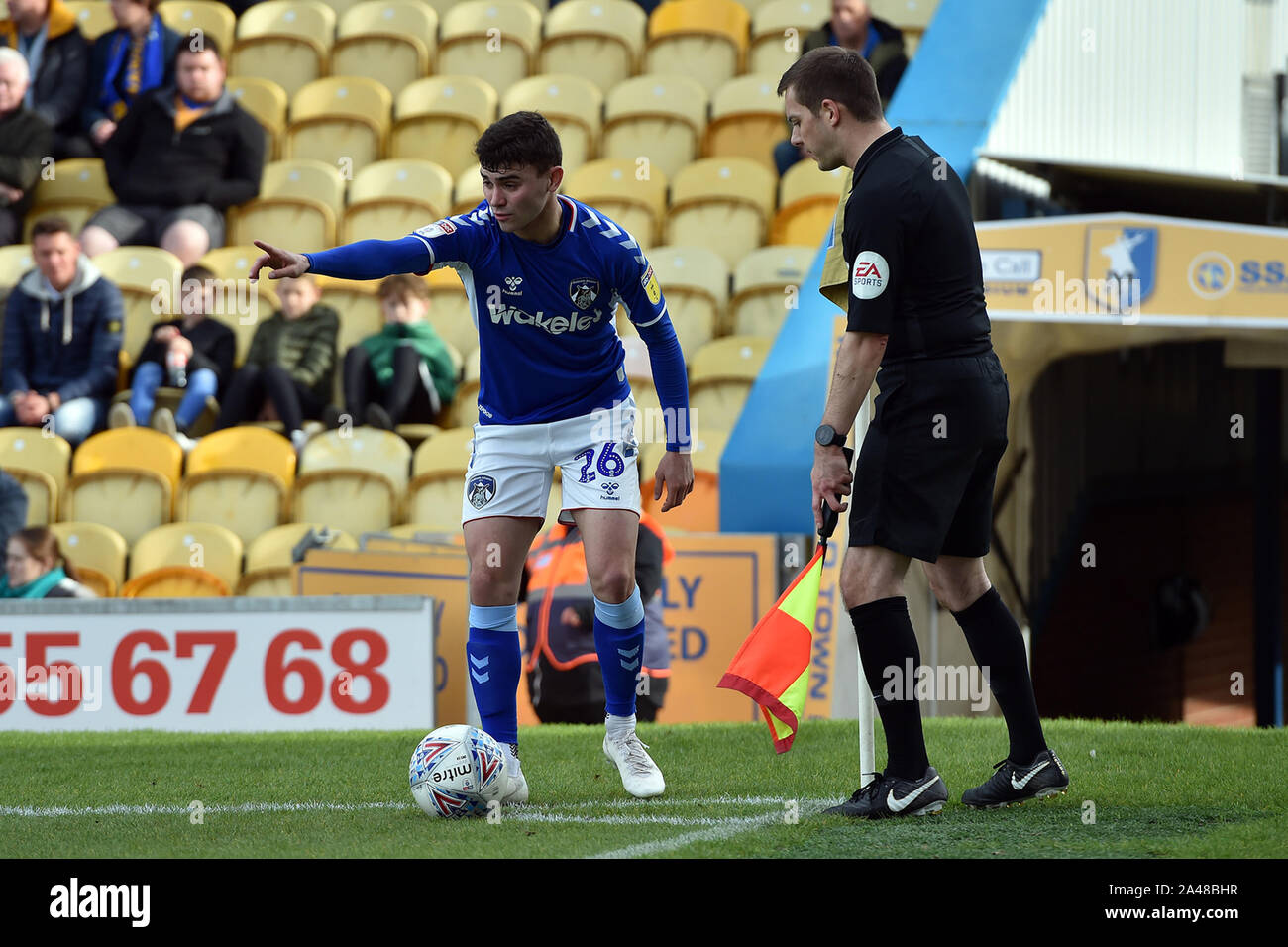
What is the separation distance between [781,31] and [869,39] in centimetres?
209

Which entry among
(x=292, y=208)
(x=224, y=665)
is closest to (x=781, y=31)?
(x=292, y=208)

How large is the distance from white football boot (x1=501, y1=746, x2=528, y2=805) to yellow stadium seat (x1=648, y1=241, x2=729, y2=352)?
6.52 metres

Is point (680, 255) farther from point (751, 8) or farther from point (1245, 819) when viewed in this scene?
point (1245, 819)

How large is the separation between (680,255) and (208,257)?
3.47 meters

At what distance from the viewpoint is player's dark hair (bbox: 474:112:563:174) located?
14.7ft

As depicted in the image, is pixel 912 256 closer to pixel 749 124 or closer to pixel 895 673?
pixel 895 673

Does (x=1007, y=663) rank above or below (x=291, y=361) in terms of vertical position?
below

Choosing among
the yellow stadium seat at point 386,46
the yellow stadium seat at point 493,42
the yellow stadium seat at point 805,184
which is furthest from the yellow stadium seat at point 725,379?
the yellow stadium seat at point 386,46

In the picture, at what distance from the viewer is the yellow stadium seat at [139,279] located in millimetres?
11705

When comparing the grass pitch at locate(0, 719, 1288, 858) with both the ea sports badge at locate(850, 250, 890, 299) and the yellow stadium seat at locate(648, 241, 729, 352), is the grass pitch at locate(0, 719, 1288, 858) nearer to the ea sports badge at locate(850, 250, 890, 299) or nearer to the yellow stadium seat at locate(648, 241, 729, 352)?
the ea sports badge at locate(850, 250, 890, 299)

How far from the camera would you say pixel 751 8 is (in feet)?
47.3

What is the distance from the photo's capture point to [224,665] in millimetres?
7629

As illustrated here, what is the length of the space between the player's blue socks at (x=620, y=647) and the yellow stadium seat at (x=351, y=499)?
547 cm
